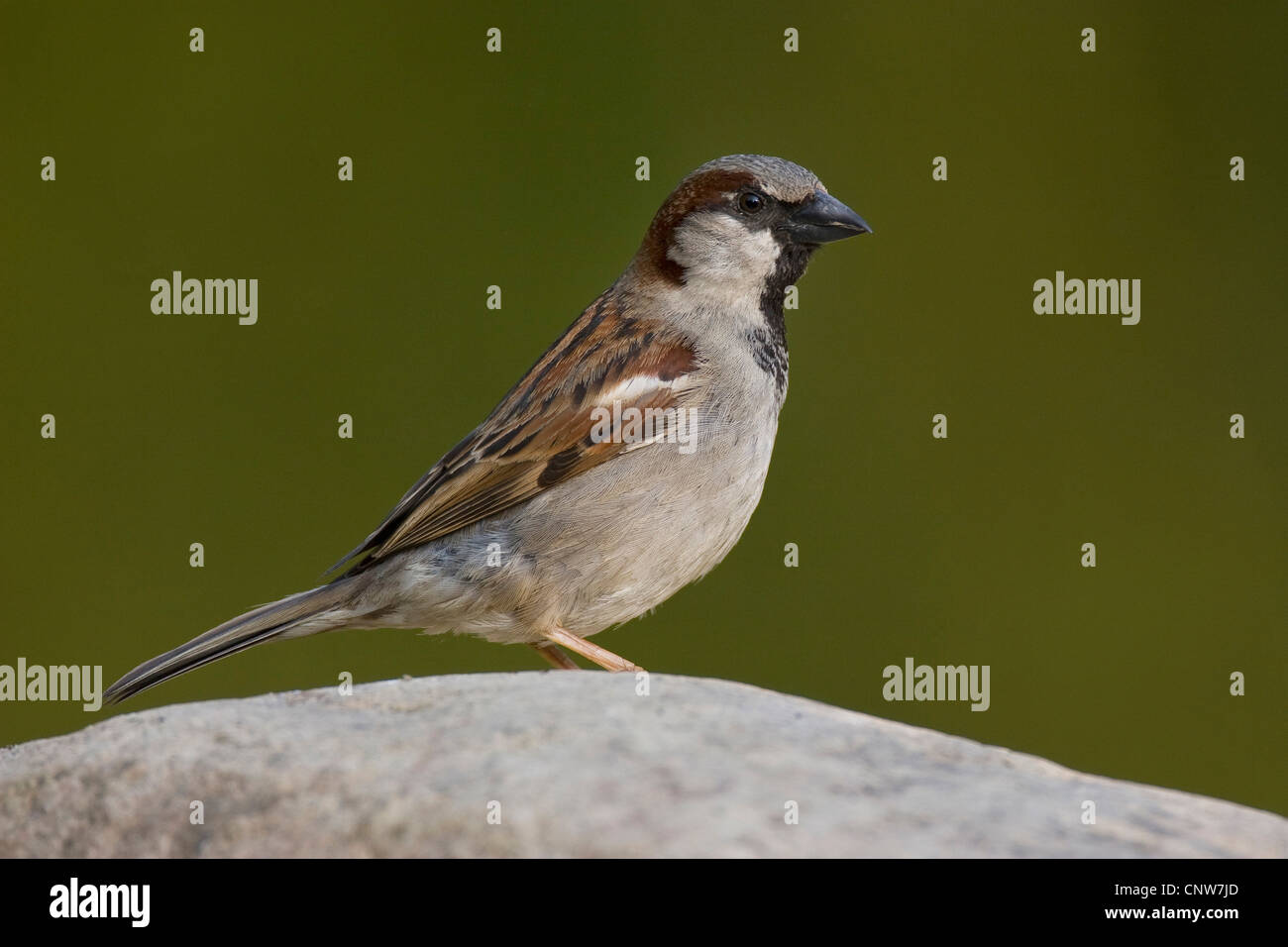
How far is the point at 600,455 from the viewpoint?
13.1 ft

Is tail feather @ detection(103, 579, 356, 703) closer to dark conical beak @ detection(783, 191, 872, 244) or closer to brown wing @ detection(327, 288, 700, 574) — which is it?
brown wing @ detection(327, 288, 700, 574)

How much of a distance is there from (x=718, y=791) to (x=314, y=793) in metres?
0.74

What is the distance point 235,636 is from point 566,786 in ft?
5.85

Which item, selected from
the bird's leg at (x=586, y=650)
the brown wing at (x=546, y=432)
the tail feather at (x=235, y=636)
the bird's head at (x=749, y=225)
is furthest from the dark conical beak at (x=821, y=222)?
the tail feather at (x=235, y=636)

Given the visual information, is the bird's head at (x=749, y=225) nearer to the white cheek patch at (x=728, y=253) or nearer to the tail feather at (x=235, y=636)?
the white cheek patch at (x=728, y=253)

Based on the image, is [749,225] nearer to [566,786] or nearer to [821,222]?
[821,222]

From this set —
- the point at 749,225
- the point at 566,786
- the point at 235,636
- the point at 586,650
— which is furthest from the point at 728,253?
the point at 566,786

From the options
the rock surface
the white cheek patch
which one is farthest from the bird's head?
the rock surface

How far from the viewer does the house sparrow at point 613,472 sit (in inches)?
153

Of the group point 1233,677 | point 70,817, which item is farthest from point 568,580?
point 1233,677

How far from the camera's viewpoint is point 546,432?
13.4 ft

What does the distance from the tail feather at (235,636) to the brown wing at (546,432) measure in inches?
6.8

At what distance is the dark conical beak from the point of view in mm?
4301
